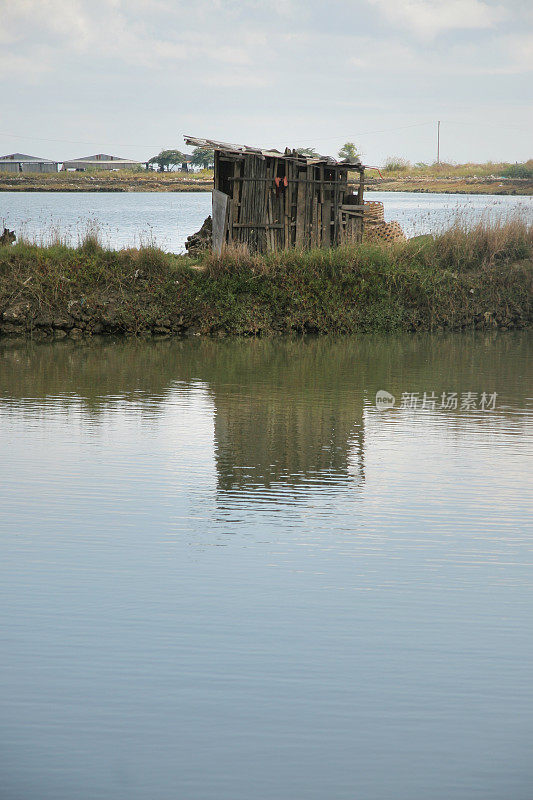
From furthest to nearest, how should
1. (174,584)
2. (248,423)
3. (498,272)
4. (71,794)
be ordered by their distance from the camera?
(498,272) → (248,423) → (174,584) → (71,794)

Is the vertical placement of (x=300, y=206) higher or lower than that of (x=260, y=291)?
higher

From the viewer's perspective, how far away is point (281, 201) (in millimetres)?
25656

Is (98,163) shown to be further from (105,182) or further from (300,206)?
(300,206)

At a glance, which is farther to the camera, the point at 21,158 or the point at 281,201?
the point at 21,158

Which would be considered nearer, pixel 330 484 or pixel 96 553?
pixel 96 553

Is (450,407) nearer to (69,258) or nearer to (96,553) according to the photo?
(96,553)

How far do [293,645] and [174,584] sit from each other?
135 cm

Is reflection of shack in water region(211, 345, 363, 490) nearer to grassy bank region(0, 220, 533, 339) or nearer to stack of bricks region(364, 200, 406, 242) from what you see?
grassy bank region(0, 220, 533, 339)

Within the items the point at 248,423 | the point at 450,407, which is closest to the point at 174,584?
the point at 248,423

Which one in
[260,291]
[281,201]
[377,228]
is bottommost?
[260,291]

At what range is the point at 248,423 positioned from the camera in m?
13.0
